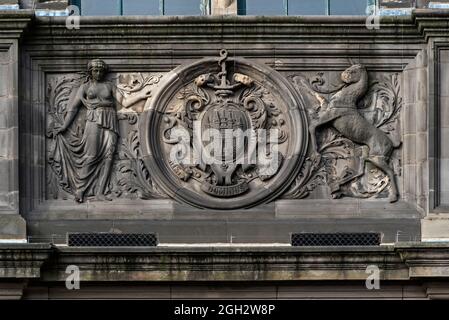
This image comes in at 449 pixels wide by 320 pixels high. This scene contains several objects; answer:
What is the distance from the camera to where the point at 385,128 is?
3053cm

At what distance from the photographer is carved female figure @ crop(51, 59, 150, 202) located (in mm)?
30359

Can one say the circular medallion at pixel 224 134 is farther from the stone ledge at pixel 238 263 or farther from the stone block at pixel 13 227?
the stone block at pixel 13 227

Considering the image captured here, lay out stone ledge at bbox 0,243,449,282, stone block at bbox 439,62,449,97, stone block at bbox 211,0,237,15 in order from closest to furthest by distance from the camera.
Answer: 1. stone ledge at bbox 0,243,449,282
2. stone block at bbox 439,62,449,97
3. stone block at bbox 211,0,237,15

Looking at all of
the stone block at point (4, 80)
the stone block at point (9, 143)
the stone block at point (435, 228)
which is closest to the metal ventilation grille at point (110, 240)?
the stone block at point (9, 143)

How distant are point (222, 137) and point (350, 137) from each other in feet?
6.19

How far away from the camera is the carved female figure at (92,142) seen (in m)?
30.4

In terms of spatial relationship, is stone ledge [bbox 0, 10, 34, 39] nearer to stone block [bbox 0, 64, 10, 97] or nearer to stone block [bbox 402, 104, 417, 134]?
stone block [bbox 0, 64, 10, 97]

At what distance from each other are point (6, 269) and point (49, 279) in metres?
0.66

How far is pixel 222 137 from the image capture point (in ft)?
99.5

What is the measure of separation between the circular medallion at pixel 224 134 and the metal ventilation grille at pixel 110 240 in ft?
2.52

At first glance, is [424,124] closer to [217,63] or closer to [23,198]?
[217,63]

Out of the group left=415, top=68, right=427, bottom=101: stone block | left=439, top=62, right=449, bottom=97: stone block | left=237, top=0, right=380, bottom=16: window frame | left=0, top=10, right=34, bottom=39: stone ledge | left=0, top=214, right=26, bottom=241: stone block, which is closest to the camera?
left=0, top=214, right=26, bottom=241: stone block

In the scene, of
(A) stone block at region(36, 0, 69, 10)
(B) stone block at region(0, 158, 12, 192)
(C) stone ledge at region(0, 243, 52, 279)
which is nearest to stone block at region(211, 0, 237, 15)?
(A) stone block at region(36, 0, 69, 10)
